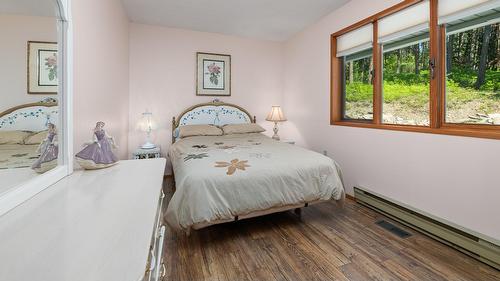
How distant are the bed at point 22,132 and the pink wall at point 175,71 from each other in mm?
2789

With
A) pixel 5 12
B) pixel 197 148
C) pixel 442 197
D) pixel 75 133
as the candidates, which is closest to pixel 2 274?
pixel 5 12

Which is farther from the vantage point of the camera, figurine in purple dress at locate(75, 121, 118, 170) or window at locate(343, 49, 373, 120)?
window at locate(343, 49, 373, 120)

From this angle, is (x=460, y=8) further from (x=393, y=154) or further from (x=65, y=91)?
(x=65, y=91)

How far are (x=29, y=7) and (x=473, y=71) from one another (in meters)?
2.87

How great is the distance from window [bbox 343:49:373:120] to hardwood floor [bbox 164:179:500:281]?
1334 millimetres

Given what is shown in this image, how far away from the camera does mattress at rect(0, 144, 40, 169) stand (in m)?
0.76

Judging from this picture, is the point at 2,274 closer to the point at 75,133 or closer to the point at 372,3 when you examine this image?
the point at 75,133

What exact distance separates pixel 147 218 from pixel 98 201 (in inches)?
10.3

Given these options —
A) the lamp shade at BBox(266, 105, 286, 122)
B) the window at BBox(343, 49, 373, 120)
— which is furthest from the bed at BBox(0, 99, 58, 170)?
the lamp shade at BBox(266, 105, 286, 122)

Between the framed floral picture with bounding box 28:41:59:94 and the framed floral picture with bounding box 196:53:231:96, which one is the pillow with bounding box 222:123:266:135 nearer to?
the framed floral picture with bounding box 196:53:231:96

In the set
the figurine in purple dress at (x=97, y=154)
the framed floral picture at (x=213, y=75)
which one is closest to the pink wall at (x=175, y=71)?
the framed floral picture at (x=213, y=75)

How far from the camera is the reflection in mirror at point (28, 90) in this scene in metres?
0.74

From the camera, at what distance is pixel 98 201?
825mm

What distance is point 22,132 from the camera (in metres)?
0.83
